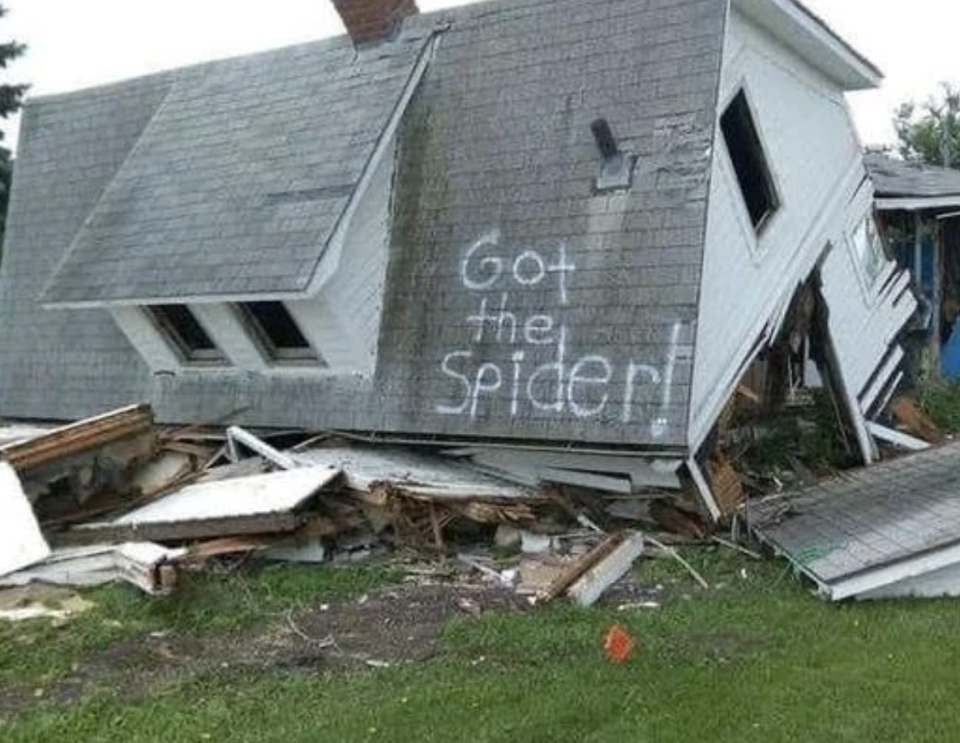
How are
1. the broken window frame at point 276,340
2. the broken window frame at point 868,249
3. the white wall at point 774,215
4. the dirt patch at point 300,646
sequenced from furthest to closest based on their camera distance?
the broken window frame at point 868,249 < the broken window frame at point 276,340 < the white wall at point 774,215 < the dirt patch at point 300,646

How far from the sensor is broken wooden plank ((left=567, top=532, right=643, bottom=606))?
8742 mm

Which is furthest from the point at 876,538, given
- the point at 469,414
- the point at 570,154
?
the point at 570,154

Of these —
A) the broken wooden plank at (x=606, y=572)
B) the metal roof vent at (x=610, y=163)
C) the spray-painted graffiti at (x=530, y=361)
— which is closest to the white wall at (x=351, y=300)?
the spray-painted graffiti at (x=530, y=361)

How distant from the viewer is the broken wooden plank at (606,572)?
8742 millimetres

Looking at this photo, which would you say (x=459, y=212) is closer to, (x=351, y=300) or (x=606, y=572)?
(x=351, y=300)

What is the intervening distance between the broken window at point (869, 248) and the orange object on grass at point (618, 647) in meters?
7.90

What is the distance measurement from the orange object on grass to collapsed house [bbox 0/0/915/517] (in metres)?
2.67

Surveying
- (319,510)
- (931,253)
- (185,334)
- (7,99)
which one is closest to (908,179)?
(931,253)

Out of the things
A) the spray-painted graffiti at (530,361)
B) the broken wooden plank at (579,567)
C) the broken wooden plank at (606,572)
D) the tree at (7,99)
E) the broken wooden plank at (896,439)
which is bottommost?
the broken wooden plank at (896,439)

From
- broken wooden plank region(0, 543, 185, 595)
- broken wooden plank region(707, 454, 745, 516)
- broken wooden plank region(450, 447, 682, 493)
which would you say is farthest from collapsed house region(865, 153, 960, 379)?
broken wooden plank region(0, 543, 185, 595)

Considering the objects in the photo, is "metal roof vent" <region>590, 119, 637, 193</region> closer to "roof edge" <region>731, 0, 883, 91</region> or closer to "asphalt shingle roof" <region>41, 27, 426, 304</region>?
"roof edge" <region>731, 0, 883, 91</region>

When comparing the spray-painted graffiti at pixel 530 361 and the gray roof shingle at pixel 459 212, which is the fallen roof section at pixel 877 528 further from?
the spray-painted graffiti at pixel 530 361

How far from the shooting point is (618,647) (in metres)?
7.35

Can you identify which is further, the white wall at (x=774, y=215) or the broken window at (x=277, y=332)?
the broken window at (x=277, y=332)
